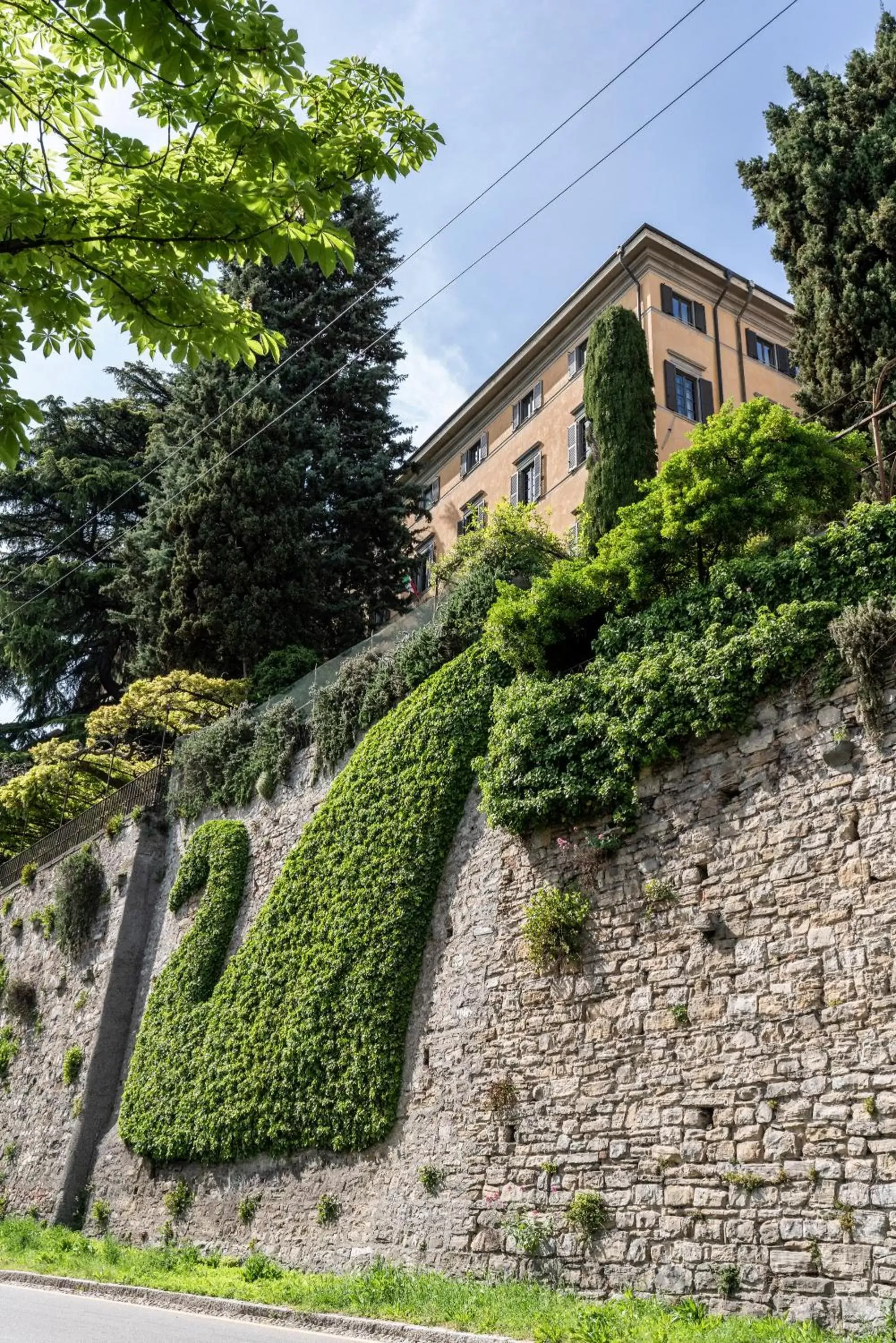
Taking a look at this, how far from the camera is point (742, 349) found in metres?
27.1

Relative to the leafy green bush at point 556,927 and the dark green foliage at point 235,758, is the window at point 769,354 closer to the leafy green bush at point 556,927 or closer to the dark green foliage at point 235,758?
the dark green foliage at point 235,758

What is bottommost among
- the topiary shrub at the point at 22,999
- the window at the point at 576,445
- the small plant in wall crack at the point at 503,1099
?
the small plant in wall crack at the point at 503,1099

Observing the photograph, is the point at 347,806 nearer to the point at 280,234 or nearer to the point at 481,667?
the point at 481,667

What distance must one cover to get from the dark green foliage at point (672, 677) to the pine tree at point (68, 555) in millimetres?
20108

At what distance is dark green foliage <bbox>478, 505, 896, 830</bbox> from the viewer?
398 inches

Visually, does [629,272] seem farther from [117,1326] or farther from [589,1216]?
[117,1326]

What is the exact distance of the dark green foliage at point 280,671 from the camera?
2317cm

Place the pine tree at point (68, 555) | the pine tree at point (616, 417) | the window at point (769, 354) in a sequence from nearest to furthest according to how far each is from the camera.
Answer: the pine tree at point (616, 417) < the window at point (769, 354) < the pine tree at point (68, 555)

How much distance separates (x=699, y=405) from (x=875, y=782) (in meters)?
17.6

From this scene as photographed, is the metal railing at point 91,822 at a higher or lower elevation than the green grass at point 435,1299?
higher

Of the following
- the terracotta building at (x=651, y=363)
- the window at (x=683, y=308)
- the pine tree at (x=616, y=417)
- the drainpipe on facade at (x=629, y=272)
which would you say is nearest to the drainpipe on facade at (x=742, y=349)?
the terracotta building at (x=651, y=363)

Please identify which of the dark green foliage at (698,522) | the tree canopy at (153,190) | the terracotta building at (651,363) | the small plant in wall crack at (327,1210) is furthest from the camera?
the terracotta building at (651,363)

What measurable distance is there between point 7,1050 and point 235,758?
7973mm

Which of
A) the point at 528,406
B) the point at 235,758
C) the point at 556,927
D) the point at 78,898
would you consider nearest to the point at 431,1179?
the point at 556,927
